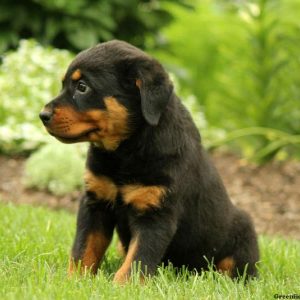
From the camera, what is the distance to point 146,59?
4.19m


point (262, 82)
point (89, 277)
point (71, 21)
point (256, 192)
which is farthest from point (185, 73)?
point (89, 277)

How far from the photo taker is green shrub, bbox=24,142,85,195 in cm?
778

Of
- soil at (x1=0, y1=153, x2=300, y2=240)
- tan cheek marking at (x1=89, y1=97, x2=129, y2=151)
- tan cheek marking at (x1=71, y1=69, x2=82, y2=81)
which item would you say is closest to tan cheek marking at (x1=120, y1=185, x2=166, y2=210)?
tan cheek marking at (x1=89, y1=97, x2=129, y2=151)

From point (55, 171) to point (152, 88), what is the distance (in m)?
3.92

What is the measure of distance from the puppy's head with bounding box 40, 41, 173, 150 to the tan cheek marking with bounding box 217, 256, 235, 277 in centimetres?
116

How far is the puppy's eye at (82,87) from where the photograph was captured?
13.6 ft

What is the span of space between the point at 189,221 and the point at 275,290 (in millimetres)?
783

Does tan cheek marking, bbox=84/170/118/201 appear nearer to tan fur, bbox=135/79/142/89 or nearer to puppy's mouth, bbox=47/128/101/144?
puppy's mouth, bbox=47/128/101/144

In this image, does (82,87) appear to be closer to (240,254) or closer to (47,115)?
(47,115)

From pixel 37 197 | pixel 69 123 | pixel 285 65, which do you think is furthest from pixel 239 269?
pixel 285 65

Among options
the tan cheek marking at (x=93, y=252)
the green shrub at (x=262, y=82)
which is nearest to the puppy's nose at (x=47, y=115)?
the tan cheek marking at (x=93, y=252)

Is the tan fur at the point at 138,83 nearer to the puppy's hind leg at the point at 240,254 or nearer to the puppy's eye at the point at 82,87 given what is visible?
the puppy's eye at the point at 82,87

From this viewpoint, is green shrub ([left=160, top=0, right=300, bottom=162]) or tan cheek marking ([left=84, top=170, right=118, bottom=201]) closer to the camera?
tan cheek marking ([left=84, top=170, right=118, bottom=201])

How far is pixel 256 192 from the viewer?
8266 mm
